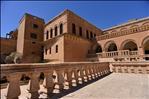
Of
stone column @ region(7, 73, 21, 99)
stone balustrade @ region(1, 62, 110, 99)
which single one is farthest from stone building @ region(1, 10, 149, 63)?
stone column @ region(7, 73, 21, 99)

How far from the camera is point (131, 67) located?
9398 mm

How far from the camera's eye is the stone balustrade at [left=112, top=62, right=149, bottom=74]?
880cm

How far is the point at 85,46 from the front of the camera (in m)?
20.8

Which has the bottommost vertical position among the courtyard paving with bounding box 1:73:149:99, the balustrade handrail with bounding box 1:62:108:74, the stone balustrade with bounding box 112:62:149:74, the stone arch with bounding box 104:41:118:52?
the courtyard paving with bounding box 1:73:149:99

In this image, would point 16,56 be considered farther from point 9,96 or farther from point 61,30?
point 9,96

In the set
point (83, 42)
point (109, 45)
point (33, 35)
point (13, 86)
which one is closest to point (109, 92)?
point (13, 86)

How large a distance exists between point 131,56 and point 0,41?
3204 cm

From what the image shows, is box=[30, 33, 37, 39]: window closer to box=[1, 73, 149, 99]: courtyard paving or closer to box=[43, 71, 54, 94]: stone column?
box=[1, 73, 149, 99]: courtyard paving

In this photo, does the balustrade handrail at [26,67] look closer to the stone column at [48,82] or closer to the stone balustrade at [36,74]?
the stone balustrade at [36,74]

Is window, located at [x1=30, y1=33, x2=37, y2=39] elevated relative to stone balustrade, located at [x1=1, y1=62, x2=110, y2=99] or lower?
elevated

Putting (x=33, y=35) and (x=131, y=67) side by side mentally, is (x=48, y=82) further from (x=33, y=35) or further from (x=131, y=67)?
(x=33, y=35)

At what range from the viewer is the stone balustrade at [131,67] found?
346 inches

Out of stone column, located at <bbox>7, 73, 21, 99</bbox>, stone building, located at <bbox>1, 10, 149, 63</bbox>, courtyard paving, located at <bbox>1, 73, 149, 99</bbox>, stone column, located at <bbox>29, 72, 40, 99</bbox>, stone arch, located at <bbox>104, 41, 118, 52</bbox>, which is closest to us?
stone column, located at <bbox>7, 73, 21, 99</bbox>

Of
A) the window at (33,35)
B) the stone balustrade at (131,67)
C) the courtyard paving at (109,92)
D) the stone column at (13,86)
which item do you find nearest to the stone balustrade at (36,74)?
the stone column at (13,86)
